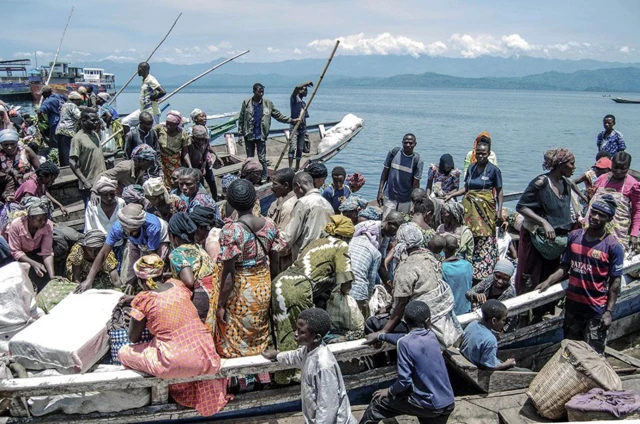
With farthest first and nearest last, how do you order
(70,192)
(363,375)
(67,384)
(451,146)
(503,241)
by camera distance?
(451,146)
(70,192)
(503,241)
(363,375)
(67,384)

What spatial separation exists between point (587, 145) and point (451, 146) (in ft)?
33.3

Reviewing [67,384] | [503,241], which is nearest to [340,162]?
[503,241]

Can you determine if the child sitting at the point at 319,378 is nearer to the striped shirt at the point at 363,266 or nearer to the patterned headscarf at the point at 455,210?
the striped shirt at the point at 363,266

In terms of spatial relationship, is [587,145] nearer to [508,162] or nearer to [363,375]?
[508,162]

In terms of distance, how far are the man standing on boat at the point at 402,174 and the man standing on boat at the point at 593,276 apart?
2670 millimetres

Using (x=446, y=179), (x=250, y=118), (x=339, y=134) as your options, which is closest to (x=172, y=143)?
(x=250, y=118)

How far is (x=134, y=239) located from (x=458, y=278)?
9.38ft

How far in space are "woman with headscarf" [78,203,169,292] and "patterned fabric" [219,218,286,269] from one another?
945 millimetres

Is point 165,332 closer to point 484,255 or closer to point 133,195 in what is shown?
point 133,195

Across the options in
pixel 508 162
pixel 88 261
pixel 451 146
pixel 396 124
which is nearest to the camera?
pixel 88 261

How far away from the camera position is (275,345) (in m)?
4.28

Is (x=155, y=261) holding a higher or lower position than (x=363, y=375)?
higher

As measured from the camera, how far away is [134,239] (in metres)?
4.48

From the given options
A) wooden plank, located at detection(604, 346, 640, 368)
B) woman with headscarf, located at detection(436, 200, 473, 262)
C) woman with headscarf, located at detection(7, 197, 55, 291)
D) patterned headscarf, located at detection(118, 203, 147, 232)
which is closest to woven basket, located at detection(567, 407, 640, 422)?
wooden plank, located at detection(604, 346, 640, 368)
